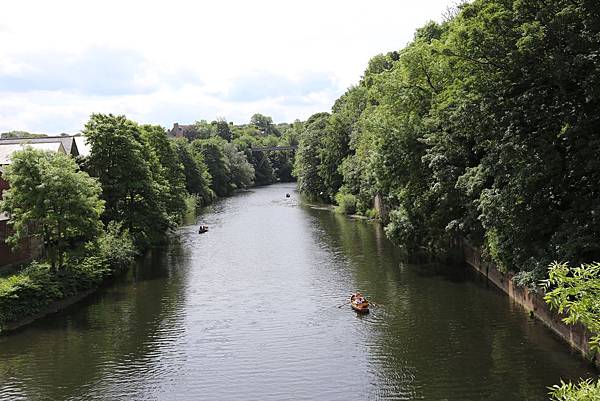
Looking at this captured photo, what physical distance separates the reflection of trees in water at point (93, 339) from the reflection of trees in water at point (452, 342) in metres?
10.1

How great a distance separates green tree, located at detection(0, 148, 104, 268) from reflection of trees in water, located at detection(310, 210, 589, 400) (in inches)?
663

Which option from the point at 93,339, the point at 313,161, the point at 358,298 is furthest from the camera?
the point at 313,161

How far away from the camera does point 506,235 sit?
2872 cm

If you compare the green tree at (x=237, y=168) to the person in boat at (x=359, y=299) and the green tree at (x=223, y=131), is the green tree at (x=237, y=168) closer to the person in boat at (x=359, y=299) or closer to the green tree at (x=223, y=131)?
the green tree at (x=223, y=131)

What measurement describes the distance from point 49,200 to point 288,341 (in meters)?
16.0

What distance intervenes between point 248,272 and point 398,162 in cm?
1265

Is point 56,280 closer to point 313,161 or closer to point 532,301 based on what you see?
point 532,301

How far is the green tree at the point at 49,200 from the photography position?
111ft

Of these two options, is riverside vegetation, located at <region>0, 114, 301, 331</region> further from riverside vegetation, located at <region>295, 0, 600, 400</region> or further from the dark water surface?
riverside vegetation, located at <region>295, 0, 600, 400</region>

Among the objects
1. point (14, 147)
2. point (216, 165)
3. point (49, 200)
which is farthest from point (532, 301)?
point (216, 165)

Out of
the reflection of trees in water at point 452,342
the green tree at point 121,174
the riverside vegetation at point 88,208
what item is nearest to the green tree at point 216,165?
the riverside vegetation at point 88,208

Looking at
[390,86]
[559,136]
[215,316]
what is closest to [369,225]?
[390,86]

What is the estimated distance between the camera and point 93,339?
1128 inches

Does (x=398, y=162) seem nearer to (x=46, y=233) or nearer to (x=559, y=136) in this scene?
(x=559, y=136)
